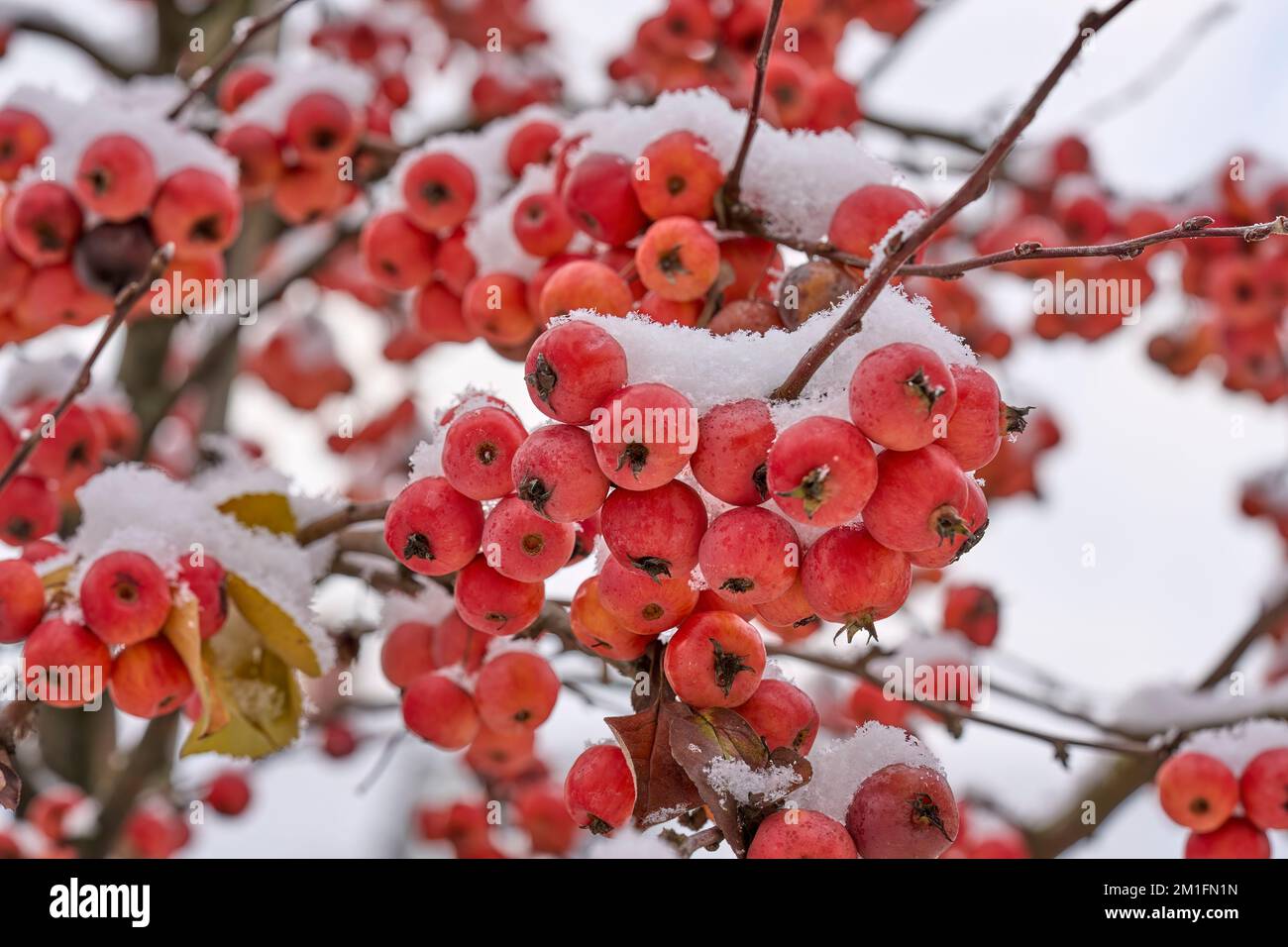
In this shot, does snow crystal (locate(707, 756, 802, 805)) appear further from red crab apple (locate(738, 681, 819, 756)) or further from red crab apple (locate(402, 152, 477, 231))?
red crab apple (locate(402, 152, 477, 231))

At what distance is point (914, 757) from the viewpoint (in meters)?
1.13

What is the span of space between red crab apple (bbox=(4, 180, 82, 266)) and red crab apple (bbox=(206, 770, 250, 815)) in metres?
1.78

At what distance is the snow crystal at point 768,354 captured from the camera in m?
1.00

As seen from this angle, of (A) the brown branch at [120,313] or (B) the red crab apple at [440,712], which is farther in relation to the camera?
(B) the red crab apple at [440,712]

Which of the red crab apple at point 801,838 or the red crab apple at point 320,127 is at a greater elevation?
the red crab apple at point 320,127

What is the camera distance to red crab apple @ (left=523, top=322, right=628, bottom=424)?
98 centimetres

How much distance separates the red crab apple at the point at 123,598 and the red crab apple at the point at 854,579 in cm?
81

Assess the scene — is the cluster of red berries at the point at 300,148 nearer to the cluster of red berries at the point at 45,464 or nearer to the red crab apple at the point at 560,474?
the cluster of red berries at the point at 45,464

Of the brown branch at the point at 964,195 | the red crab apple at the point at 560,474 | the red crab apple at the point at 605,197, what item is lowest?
the red crab apple at the point at 560,474

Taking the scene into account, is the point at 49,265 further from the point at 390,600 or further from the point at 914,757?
the point at 914,757

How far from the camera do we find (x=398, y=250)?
6.34 feet

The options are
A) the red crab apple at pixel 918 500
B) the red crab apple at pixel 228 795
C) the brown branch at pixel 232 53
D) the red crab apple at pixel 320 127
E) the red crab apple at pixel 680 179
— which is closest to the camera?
the red crab apple at pixel 918 500

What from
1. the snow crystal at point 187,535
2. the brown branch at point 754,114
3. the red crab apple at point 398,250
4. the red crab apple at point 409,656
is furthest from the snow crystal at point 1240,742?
the red crab apple at point 398,250

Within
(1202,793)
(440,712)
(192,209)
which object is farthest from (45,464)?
(1202,793)
